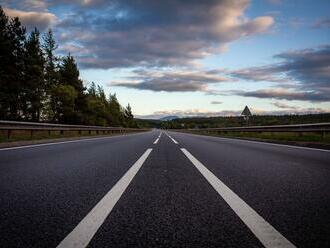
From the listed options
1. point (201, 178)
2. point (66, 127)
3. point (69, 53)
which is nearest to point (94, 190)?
point (201, 178)

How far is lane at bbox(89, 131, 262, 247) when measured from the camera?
269 cm

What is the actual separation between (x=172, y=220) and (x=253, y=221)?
0.76 metres

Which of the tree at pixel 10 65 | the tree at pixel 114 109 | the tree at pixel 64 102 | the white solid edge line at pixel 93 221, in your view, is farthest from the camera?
the tree at pixel 114 109

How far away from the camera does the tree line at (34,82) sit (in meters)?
46.4

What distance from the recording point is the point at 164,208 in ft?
12.3

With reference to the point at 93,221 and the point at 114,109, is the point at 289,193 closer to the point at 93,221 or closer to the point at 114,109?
the point at 93,221

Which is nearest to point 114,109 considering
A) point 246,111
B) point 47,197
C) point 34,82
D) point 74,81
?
point 74,81

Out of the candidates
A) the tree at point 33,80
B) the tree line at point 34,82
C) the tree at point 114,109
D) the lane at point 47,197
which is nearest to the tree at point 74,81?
the tree line at point 34,82

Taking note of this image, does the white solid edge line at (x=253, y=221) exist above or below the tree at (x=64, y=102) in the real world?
below

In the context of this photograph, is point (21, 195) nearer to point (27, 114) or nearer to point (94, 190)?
point (94, 190)

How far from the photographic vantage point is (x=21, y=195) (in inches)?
171

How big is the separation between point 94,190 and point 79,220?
4.78ft

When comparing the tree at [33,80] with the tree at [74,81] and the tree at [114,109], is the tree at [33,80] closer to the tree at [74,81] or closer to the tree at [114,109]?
the tree at [74,81]

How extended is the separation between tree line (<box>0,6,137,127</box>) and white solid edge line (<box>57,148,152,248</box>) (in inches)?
1750
